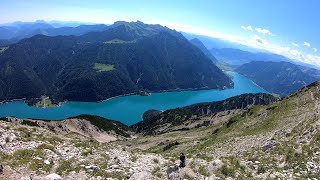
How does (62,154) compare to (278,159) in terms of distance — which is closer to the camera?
(62,154)

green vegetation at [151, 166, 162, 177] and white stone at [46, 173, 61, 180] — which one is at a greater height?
white stone at [46, 173, 61, 180]

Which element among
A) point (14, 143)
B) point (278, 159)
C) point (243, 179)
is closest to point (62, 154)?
point (14, 143)

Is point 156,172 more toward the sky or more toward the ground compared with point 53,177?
more toward the ground

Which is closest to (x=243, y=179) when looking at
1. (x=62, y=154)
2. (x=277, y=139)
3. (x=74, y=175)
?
(x=74, y=175)

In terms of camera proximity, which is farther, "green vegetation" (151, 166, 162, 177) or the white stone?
"green vegetation" (151, 166, 162, 177)

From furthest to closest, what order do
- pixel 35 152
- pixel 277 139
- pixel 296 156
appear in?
pixel 277 139
pixel 296 156
pixel 35 152

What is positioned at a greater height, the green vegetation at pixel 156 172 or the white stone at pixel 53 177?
the white stone at pixel 53 177

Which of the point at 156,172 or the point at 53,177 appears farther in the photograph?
the point at 156,172

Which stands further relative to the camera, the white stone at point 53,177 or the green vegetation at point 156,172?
the green vegetation at point 156,172

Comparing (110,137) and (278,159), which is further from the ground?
(278,159)

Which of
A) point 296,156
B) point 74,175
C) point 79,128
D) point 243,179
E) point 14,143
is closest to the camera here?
point 74,175

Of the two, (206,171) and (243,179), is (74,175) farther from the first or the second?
(243,179)
